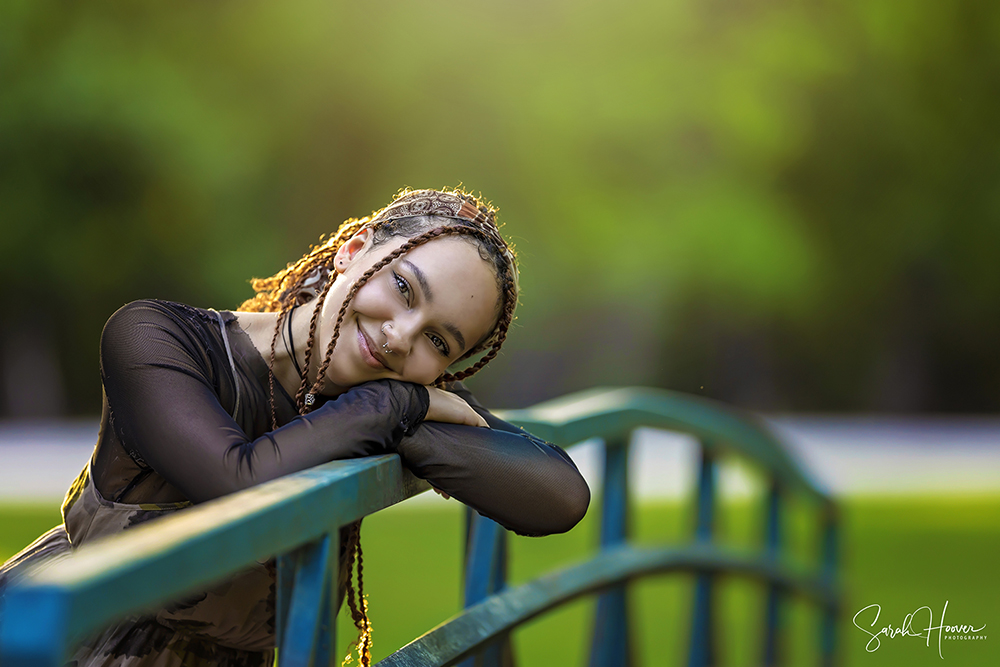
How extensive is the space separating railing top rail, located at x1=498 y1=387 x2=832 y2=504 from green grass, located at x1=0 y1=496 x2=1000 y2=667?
1.18 ft

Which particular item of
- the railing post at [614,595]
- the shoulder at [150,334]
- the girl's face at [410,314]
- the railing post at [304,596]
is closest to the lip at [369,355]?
the girl's face at [410,314]

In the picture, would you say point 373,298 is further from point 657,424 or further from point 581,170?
point 581,170

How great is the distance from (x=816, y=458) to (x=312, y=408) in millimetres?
7766

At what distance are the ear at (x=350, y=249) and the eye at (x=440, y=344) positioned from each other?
0.75 feet

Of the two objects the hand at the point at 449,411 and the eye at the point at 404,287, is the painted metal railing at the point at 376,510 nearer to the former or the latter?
the hand at the point at 449,411

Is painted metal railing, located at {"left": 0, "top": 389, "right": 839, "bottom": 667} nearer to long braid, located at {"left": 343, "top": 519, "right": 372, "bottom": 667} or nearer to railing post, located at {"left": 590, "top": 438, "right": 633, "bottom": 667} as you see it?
railing post, located at {"left": 590, "top": 438, "right": 633, "bottom": 667}

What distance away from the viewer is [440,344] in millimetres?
1554

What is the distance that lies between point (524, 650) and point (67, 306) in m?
8.78

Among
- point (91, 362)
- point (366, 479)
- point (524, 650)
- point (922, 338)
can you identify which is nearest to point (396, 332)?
point (366, 479)

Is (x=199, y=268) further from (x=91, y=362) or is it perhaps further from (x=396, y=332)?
(x=396, y=332)

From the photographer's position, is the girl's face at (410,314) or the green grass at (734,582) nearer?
the girl's face at (410,314)

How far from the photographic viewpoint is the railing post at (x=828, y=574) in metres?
3.91

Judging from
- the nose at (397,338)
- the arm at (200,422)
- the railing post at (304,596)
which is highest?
the nose at (397,338)
